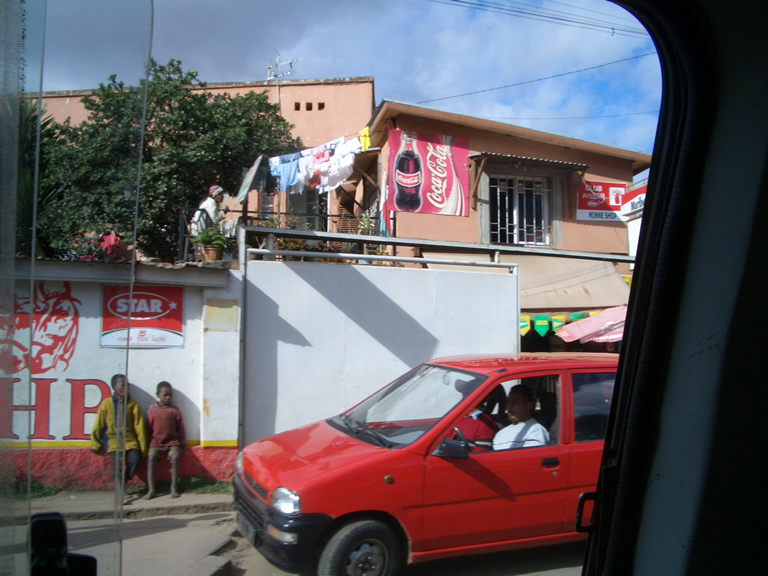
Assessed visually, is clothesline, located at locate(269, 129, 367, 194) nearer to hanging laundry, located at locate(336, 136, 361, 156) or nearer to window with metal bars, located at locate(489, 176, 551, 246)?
hanging laundry, located at locate(336, 136, 361, 156)

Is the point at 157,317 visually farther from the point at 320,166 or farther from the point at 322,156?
the point at 322,156

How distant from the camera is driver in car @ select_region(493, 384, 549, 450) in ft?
14.9

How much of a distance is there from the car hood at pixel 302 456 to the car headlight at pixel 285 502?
43 millimetres

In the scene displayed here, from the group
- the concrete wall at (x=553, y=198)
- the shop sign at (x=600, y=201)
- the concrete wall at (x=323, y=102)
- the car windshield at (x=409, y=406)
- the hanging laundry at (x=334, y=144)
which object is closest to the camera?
the car windshield at (x=409, y=406)

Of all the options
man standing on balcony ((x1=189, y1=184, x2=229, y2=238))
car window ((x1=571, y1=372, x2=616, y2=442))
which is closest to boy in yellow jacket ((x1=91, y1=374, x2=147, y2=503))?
car window ((x1=571, y1=372, x2=616, y2=442))

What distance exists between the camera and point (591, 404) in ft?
15.7

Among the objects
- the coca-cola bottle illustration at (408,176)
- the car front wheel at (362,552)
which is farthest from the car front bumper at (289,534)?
the coca-cola bottle illustration at (408,176)

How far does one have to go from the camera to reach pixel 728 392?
137 centimetres

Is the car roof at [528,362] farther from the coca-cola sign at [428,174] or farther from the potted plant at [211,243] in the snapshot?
the coca-cola sign at [428,174]

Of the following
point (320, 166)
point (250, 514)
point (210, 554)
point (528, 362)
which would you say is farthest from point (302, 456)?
point (320, 166)

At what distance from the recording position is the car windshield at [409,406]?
15.1ft

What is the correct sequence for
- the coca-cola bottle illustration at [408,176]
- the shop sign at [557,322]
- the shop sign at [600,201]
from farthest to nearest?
the shop sign at [600,201] < the coca-cola bottle illustration at [408,176] < the shop sign at [557,322]

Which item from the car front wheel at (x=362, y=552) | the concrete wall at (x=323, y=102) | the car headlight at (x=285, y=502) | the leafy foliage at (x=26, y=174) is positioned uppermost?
the concrete wall at (x=323, y=102)

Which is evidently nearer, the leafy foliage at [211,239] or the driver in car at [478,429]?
the driver in car at [478,429]
